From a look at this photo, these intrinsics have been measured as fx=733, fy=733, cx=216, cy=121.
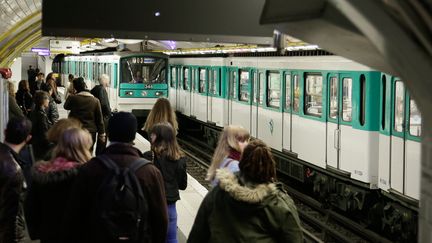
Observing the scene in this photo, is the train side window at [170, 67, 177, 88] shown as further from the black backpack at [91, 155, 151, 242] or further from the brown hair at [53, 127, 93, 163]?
the black backpack at [91, 155, 151, 242]

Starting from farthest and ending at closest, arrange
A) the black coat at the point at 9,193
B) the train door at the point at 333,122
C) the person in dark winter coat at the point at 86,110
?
the train door at the point at 333,122
the person in dark winter coat at the point at 86,110
the black coat at the point at 9,193

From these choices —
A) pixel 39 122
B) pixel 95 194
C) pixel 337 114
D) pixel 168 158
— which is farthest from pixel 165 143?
pixel 337 114

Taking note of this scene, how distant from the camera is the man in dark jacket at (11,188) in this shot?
16.9 ft

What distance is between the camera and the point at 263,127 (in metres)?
16.5

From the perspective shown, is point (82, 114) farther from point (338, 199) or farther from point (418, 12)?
point (418, 12)

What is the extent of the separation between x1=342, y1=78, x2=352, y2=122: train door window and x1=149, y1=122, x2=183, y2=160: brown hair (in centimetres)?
595

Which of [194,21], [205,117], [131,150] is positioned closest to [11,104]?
[194,21]

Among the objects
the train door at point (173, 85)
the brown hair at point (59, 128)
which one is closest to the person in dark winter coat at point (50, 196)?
the brown hair at point (59, 128)

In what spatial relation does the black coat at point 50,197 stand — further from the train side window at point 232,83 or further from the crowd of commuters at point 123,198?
the train side window at point 232,83

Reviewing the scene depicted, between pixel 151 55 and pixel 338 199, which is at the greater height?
pixel 151 55

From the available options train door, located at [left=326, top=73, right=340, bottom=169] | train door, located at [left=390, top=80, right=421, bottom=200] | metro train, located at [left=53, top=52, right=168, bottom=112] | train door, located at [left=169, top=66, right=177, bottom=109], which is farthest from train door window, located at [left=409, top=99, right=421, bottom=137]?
train door, located at [left=169, top=66, right=177, bottom=109]

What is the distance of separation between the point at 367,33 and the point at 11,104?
868 cm

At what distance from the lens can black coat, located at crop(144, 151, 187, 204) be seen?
6.26m

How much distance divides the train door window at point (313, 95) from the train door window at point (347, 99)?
3.42ft
